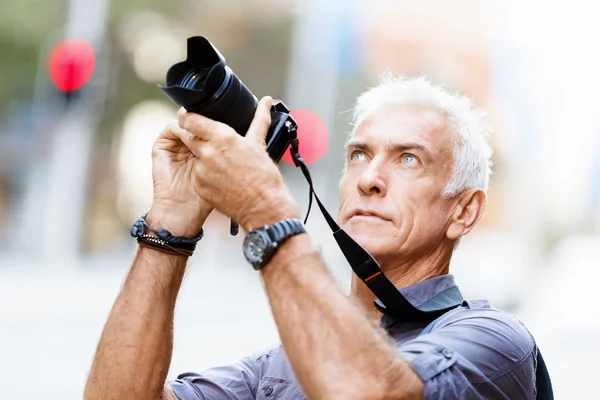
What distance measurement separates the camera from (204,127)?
1.91 m

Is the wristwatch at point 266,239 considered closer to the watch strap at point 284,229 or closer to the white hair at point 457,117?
the watch strap at point 284,229

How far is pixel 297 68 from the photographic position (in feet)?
72.4

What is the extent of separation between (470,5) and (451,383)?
22.6 meters

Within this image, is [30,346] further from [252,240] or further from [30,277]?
[252,240]

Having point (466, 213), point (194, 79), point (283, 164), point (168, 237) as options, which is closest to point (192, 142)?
point (194, 79)

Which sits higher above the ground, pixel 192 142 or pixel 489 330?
pixel 192 142

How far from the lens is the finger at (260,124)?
6.44 feet

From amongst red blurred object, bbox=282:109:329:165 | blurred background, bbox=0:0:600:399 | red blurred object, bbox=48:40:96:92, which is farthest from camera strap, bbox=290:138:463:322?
red blurred object, bbox=282:109:329:165

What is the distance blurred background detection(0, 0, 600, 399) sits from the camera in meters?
13.6

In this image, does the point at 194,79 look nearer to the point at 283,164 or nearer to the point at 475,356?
the point at 475,356

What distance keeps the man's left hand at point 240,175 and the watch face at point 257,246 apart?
0.03 metres

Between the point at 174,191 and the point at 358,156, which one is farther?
the point at 358,156

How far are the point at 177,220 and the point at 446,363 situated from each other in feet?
2.45

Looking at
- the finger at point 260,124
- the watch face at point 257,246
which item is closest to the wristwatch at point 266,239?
the watch face at point 257,246
